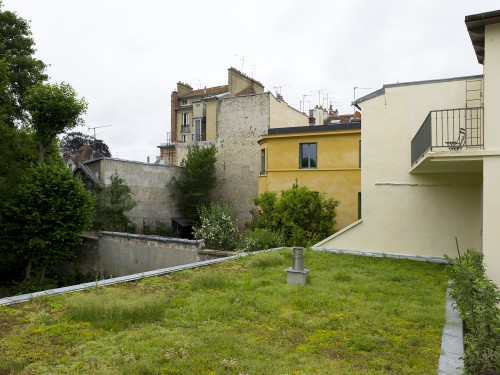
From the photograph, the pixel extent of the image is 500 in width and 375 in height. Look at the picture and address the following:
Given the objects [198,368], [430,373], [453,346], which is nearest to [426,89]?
[453,346]

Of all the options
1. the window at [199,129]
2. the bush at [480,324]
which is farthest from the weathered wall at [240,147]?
the bush at [480,324]

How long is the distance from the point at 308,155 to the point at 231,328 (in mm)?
17391

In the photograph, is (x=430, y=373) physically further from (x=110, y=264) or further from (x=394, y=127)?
(x=110, y=264)

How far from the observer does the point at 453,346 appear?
16.8 feet

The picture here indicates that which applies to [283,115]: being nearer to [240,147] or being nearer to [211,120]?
[240,147]

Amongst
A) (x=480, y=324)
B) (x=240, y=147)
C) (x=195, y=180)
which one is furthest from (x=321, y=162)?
(x=480, y=324)

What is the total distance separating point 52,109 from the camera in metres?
16.9

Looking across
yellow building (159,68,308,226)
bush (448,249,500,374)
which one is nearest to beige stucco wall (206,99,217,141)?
yellow building (159,68,308,226)

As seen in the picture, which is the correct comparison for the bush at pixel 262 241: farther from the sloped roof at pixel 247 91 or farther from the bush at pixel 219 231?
the sloped roof at pixel 247 91

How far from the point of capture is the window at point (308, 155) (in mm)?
22125

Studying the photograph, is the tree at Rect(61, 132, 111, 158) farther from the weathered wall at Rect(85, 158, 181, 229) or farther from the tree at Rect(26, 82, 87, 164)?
the tree at Rect(26, 82, 87, 164)

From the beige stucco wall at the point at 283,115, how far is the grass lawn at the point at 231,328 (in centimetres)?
2312

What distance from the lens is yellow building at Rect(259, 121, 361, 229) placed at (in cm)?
2105

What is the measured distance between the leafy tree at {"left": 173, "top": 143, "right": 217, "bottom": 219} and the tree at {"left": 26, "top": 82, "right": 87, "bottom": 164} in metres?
13.3
